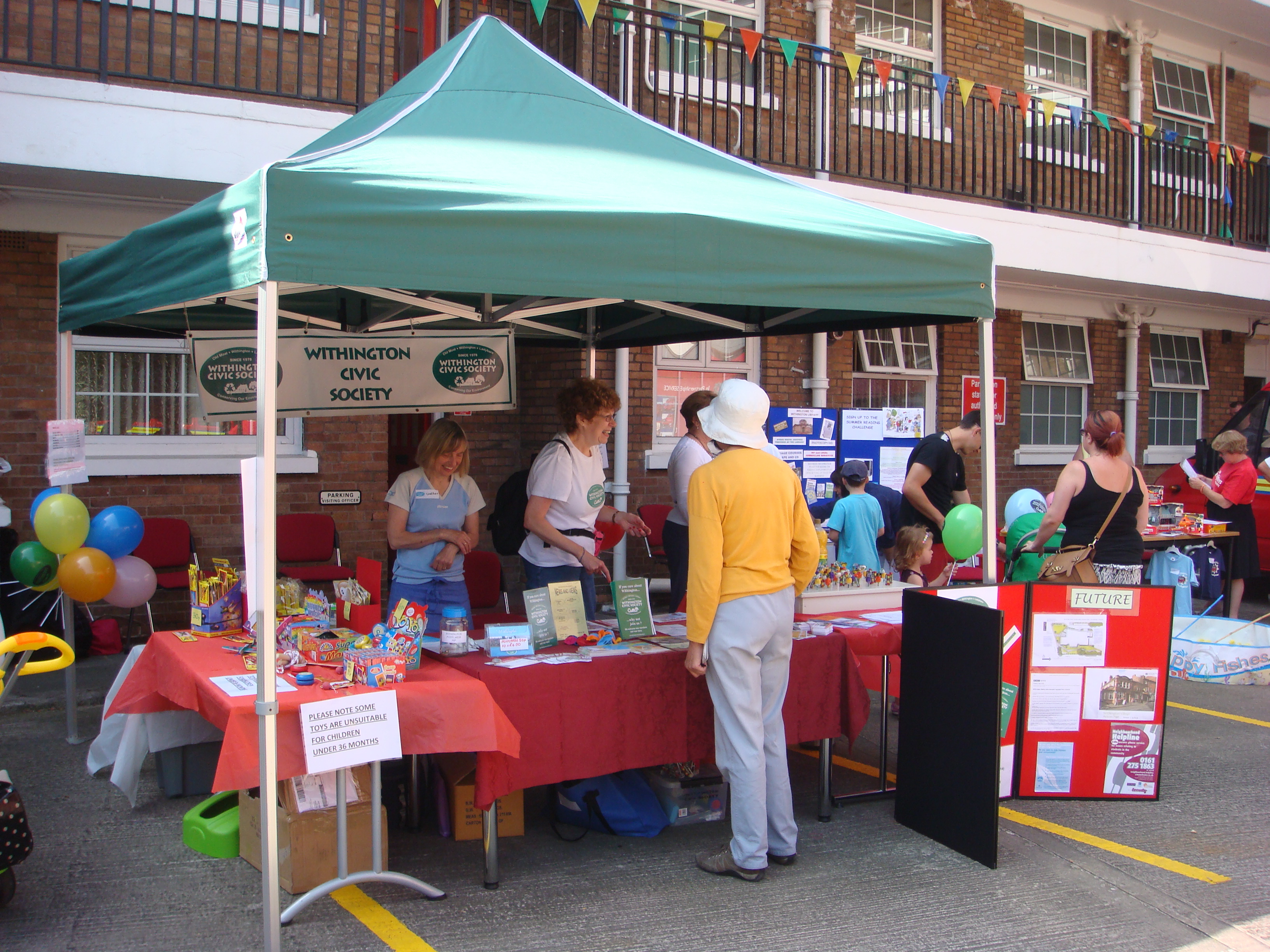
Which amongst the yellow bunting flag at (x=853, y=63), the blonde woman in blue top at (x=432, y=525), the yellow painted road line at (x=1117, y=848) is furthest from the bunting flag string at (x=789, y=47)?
the yellow painted road line at (x=1117, y=848)

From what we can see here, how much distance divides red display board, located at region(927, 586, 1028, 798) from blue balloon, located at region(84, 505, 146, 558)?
14.1 ft

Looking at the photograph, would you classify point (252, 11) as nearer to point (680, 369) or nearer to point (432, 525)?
point (680, 369)

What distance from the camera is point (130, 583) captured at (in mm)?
5637

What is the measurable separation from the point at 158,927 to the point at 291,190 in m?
2.46

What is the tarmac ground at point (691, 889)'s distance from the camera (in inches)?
134

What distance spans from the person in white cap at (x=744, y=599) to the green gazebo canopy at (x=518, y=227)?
535mm

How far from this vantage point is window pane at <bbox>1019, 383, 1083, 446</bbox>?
39.3 ft

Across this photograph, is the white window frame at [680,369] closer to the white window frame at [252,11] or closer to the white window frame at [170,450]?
the white window frame at [170,450]

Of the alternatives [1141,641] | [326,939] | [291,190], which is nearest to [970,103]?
[1141,641]

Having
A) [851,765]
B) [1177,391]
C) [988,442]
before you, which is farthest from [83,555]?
[1177,391]

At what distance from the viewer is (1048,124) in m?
11.8

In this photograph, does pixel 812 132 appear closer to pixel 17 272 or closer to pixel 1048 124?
pixel 1048 124

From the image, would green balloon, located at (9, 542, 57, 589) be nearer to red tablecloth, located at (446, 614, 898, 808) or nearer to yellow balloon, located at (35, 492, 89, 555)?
yellow balloon, located at (35, 492, 89, 555)

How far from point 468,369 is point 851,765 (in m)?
2.94
